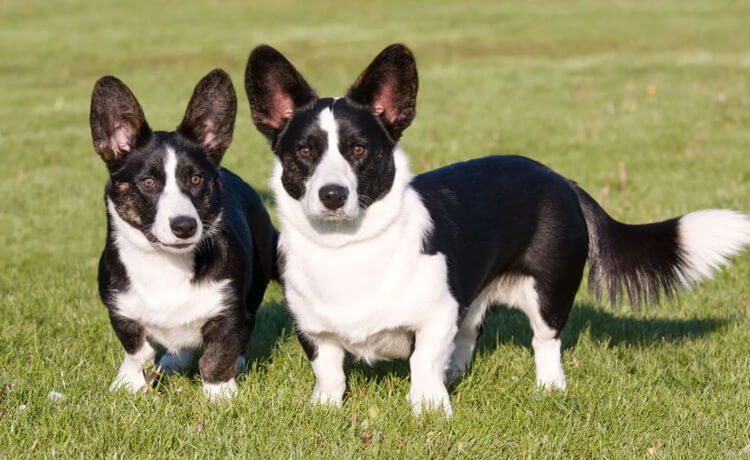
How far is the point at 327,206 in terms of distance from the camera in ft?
14.5

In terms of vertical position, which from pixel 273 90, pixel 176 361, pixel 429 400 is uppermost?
pixel 273 90

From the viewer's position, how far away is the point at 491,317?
22.7 feet

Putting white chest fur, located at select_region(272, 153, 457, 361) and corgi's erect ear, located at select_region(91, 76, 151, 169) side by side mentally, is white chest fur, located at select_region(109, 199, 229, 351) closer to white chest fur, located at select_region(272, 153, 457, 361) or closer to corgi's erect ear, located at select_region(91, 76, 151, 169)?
corgi's erect ear, located at select_region(91, 76, 151, 169)

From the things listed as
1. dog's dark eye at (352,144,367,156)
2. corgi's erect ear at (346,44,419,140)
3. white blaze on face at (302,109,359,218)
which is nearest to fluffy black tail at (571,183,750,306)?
corgi's erect ear at (346,44,419,140)

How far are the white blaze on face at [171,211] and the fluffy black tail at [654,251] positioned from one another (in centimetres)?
223

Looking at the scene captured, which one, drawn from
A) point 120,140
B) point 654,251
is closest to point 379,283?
point 120,140

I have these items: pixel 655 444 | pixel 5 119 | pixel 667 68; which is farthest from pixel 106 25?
pixel 655 444

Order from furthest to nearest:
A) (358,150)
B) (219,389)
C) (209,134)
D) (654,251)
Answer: (654,251) → (209,134) → (219,389) → (358,150)

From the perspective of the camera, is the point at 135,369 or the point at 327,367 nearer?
the point at 327,367

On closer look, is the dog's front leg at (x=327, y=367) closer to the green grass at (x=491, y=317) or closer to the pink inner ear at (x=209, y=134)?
the green grass at (x=491, y=317)

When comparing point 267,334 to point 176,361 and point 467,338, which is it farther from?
point 467,338

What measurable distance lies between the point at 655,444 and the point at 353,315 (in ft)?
4.92

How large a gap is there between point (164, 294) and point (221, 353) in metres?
0.42

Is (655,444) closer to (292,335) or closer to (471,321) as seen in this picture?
(471,321)
